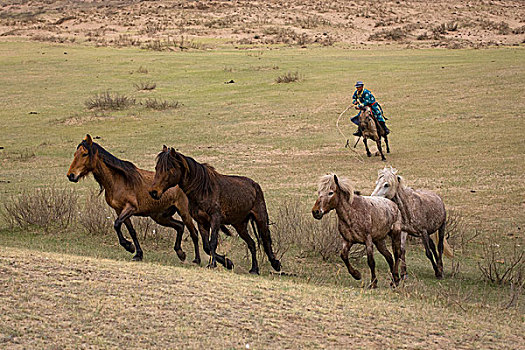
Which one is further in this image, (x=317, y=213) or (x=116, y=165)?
(x=116, y=165)

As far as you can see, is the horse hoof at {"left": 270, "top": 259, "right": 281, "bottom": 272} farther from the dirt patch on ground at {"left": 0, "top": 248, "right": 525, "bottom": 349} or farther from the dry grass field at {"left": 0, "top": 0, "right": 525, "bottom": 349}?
the dirt patch on ground at {"left": 0, "top": 248, "right": 525, "bottom": 349}

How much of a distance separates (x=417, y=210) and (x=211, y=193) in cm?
314

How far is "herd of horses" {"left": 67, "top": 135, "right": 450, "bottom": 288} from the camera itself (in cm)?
869

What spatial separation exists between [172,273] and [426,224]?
4363 mm

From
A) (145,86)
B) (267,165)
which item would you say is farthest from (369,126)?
(145,86)

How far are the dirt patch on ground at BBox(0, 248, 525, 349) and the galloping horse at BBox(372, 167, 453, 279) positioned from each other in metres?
2.77

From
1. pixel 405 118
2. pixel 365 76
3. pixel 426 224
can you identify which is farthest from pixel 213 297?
pixel 365 76

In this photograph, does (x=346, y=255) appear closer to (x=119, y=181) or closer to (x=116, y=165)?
(x=119, y=181)

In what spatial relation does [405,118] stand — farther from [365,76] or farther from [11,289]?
[11,289]

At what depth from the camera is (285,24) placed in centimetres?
6334

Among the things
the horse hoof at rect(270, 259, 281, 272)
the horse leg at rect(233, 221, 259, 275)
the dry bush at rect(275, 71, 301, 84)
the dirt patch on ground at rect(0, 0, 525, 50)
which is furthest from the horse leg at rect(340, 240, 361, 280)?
the dirt patch on ground at rect(0, 0, 525, 50)

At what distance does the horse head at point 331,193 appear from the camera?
856cm

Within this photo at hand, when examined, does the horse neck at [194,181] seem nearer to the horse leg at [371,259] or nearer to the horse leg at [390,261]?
the horse leg at [371,259]

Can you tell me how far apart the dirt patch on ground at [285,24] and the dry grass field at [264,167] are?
20.2 inches
